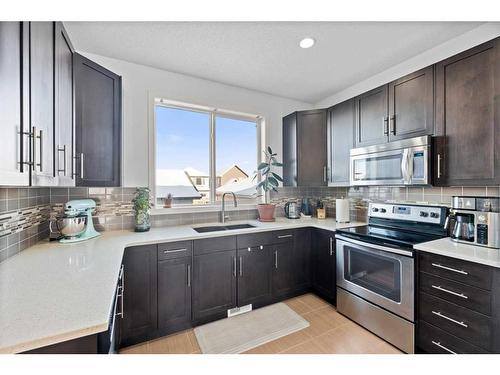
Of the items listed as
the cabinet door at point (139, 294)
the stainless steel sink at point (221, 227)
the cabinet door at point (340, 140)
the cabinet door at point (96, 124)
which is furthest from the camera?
the cabinet door at point (340, 140)

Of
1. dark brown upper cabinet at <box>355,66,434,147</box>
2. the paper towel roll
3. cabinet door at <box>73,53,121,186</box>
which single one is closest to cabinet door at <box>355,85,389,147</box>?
dark brown upper cabinet at <box>355,66,434,147</box>

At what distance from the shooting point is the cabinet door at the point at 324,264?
2.29m

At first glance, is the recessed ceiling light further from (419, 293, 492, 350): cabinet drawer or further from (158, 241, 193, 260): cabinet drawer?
(419, 293, 492, 350): cabinet drawer

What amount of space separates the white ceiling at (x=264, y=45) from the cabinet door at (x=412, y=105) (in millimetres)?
353

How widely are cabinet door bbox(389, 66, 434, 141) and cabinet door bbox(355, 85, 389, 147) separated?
0.06m

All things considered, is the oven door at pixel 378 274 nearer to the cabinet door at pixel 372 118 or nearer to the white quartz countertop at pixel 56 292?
the cabinet door at pixel 372 118

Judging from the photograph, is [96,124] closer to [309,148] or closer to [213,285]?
[213,285]

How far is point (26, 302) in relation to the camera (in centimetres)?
82

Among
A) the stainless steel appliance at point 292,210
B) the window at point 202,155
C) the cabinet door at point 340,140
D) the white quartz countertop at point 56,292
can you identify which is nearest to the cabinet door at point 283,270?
the stainless steel appliance at point 292,210

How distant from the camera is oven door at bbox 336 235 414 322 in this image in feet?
5.37

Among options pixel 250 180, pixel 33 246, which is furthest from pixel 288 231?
pixel 33 246

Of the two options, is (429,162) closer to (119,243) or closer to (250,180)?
(250,180)

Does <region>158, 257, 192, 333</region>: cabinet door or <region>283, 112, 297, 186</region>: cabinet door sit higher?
<region>283, 112, 297, 186</region>: cabinet door

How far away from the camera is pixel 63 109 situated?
135 cm
